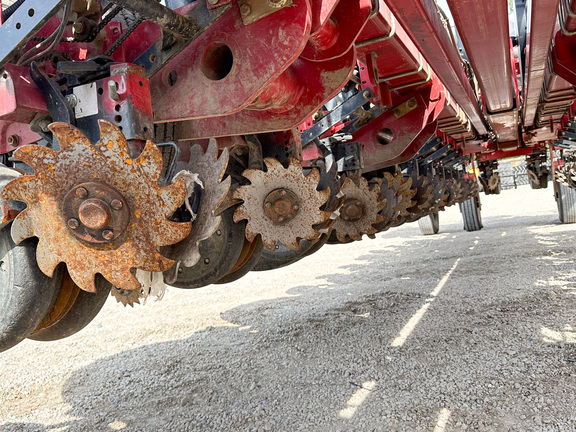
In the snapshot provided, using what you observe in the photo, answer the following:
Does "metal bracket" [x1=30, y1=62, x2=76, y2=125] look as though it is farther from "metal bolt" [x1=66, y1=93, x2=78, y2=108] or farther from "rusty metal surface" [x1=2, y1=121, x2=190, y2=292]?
"rusty metal surface" [x1=2, y1=121, x2=190, y2=292]

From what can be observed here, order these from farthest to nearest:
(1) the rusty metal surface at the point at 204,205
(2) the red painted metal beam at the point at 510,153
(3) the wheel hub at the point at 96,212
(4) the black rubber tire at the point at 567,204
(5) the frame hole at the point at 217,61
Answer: (2) the red painted metal beam at the point at 510,153 < (4) the black rubber tire at the point at 567,204 < (5) the frame hole at the point at 217,61 < (1) the rusty metal surface at the point at 204,205 < (3) the wheel hub at the point at 96,212

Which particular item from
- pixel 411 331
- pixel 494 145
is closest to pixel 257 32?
pixel 411 331

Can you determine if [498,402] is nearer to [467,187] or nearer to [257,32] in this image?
[257,32]

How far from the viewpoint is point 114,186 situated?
1.09m

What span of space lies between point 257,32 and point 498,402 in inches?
61.5

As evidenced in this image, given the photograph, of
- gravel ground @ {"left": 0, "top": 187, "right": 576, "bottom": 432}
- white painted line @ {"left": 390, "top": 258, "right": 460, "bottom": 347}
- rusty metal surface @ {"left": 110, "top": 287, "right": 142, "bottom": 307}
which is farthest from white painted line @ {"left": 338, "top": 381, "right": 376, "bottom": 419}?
rusty metal surface @ {"left": 110, "top": 287, "right": 142, "bottom": 307}

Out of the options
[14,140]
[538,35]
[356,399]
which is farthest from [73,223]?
[538,35]

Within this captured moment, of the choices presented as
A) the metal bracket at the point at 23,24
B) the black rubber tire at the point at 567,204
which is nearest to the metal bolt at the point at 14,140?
the metal bracket at the point at 23,24

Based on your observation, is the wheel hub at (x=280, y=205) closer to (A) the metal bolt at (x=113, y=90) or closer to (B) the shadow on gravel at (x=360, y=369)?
(B) the shadow on gravel at (x=360, y=369)

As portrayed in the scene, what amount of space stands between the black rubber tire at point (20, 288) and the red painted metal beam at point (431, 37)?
126cm

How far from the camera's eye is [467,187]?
797cm

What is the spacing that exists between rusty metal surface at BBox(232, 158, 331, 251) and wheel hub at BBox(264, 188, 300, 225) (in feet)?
0.05

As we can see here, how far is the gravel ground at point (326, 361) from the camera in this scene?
1.92 meters

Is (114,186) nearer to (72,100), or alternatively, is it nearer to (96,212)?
(96,212)
